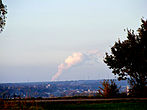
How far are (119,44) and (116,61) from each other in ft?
5.82

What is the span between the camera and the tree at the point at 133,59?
25.8 metres

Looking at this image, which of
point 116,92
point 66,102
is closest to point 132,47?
point 116,92

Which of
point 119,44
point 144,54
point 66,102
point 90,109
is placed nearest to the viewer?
point 90,109

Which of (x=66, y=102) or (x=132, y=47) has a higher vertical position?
(x=132, y=47)

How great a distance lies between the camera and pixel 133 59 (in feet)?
85.8

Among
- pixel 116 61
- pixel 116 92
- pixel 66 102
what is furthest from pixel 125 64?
pixel 66 102

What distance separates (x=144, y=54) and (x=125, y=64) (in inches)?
89.8

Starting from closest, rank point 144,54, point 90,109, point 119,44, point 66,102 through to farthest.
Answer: point 90,109, point 66,102, point 144,54, point 119,44

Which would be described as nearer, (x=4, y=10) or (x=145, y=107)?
(x=145, y=107)

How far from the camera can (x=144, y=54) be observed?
25297 mm

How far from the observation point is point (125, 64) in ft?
87.7

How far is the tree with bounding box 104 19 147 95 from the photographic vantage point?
25844mm

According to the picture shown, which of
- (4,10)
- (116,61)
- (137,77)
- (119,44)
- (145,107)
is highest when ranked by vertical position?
(4,10)

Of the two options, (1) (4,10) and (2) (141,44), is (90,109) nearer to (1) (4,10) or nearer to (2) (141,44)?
(2) (141,44)
